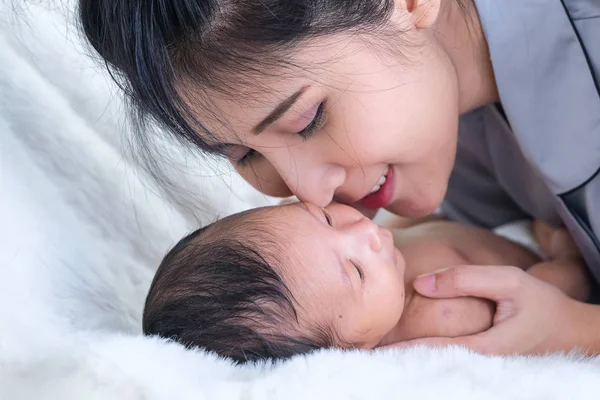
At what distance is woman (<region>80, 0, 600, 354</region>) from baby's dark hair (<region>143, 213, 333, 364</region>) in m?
0.14

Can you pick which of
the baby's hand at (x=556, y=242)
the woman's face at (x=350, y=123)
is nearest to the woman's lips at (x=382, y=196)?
the woman's face at (x=350, y=123)

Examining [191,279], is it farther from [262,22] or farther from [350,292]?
[262,22]

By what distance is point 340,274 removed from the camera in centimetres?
82

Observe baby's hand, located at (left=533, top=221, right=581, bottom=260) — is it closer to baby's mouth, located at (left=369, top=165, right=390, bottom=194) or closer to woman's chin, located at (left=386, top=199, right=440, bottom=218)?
woman's chin, located at (left=386, top=199, right=440, bottom=218)

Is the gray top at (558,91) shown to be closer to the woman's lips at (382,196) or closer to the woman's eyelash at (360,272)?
the woman's lips at (382,196)

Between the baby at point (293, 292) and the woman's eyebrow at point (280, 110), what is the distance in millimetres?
110

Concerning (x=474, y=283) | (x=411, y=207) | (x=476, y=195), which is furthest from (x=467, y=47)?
(x=476, y=195)

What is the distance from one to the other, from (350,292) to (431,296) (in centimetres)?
14

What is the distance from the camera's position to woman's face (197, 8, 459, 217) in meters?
0.79

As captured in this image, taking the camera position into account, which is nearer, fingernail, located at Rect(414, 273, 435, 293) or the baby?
the baby

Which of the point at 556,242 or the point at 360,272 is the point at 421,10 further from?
the point at 556,242

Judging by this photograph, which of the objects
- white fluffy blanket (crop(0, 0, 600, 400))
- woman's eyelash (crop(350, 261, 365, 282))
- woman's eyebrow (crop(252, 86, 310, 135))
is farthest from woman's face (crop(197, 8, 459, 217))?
white fluffy blanket (crop(0, 0, 600, 400))

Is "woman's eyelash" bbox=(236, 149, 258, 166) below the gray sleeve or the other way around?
the other way around

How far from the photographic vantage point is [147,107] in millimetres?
811
